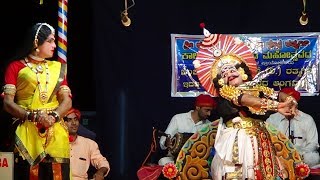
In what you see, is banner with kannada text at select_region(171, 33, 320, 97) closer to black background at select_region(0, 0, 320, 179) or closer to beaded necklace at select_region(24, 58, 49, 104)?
black background at select_region(0, 0, 320, 179)

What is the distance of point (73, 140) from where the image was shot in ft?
25.7

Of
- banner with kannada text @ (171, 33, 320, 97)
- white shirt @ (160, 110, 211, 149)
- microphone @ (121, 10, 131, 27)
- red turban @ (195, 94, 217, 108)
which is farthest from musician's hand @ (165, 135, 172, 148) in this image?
microphone @ (121, 10, 131, 27)

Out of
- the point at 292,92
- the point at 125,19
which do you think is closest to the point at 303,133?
the point at 292,92

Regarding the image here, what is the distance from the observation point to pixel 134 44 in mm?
8781

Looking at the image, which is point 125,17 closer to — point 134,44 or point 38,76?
point 134,44

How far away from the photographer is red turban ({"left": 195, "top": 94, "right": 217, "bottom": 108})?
8.39m

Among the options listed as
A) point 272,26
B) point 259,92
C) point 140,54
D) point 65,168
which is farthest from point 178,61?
point 65,168

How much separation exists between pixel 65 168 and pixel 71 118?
6.43ft

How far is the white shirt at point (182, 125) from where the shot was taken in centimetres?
849

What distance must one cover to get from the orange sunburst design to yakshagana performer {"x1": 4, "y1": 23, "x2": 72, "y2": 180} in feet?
5.33

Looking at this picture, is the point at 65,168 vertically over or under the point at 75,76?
under

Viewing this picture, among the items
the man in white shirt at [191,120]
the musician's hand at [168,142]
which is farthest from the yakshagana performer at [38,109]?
the man in white shirt at [191,120]

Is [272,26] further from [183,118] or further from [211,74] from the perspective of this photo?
[211,74]

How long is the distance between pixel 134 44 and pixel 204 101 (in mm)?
1198
